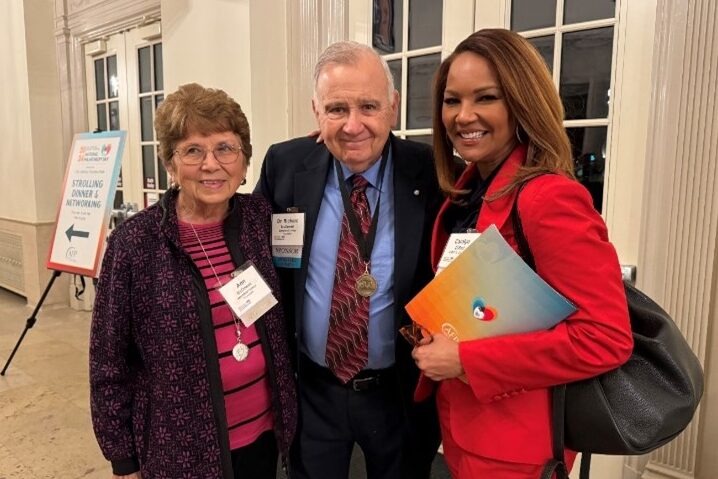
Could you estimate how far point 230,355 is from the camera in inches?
52.0

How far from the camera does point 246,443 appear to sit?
139 cm

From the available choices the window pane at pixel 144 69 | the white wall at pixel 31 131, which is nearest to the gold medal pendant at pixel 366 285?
the window pane at pixel 144 69

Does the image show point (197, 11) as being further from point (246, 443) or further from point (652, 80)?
point (246, 443)

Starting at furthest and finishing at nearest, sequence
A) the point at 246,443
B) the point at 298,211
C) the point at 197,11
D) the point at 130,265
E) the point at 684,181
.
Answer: the point at 197,11 → the point at 684,181 → the point at 298,211 → the point at 246,443 → the point at 130,265

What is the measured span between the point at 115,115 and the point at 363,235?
4692 mm

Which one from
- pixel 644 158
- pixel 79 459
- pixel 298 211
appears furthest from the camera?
pixel 79 459

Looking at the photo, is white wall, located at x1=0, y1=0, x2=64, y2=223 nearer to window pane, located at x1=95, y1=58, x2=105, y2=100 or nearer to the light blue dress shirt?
window pane, located at x1=95, y1=58, x2=105, y2=100

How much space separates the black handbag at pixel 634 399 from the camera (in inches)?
38.1

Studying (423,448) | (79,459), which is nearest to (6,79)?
(79,459)

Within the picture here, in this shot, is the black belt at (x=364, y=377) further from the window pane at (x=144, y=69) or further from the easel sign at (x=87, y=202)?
the window pane at (x=144, y=69)

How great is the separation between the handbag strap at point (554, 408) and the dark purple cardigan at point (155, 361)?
750 mm

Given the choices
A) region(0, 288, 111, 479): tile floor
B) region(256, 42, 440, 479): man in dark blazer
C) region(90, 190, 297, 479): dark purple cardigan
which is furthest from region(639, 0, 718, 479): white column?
region(0, 288, 111, 479): tile floor

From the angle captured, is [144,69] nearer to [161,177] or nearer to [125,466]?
[161,177]

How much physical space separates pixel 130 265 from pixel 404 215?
699mm
